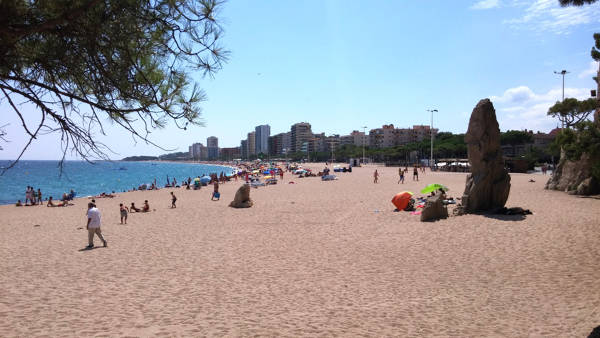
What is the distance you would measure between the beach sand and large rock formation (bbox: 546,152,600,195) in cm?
520

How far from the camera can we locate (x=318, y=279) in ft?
22.1

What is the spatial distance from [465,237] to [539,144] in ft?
298

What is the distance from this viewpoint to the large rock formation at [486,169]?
12469 millimetres

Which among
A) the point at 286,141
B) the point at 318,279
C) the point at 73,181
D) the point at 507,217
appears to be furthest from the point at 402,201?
the point at 286,141

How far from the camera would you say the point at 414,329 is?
15.0 ft

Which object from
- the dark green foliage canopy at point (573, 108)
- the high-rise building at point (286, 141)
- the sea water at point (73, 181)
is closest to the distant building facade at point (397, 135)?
the high-rise building at point (286, 141)

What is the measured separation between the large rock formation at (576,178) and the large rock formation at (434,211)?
8.03m

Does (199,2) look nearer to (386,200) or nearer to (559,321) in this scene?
(559,321)

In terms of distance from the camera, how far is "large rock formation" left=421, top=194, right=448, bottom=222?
467 inches

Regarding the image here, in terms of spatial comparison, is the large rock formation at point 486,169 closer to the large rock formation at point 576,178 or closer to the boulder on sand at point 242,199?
the large rock formation at point 576,178

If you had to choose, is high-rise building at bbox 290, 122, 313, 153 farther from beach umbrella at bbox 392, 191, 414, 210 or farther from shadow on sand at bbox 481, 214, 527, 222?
shadow on sand at bbox 481, 214, 527, 222

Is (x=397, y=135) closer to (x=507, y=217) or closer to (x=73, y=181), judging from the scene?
(x=73, y=181)

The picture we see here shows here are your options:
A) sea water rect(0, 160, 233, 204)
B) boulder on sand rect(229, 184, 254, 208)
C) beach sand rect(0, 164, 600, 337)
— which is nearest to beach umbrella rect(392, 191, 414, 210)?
beach sand rect(0, 164, 600, 337)

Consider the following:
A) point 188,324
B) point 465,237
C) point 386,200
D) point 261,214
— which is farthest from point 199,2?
point 386,200
